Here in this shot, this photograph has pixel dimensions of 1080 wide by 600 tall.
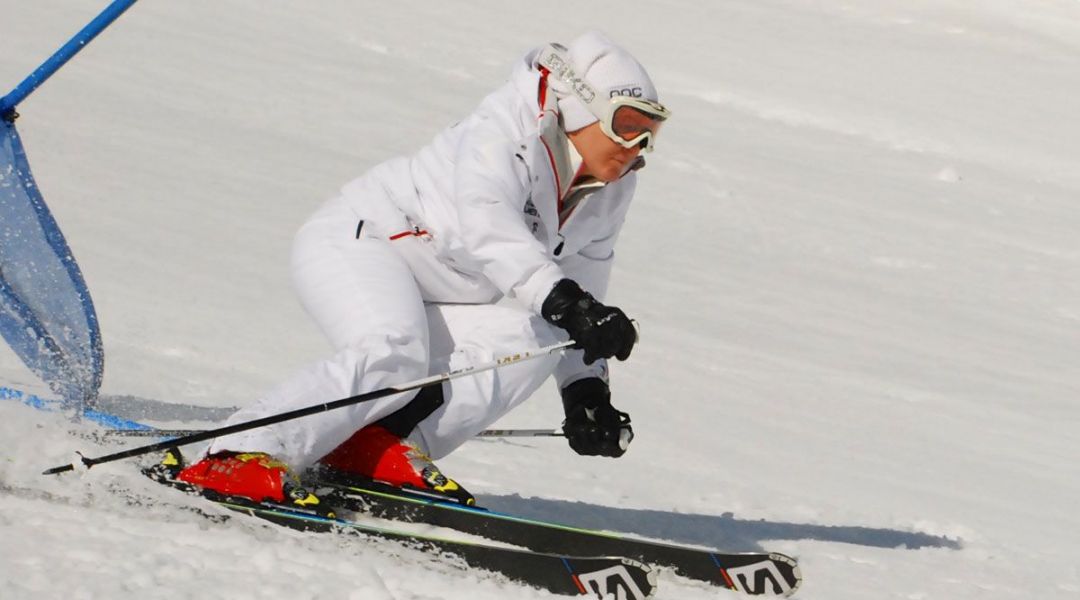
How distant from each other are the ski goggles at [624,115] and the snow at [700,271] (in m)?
1.12

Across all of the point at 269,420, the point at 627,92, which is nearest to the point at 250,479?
the point at 269,420

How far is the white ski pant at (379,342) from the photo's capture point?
3674mm

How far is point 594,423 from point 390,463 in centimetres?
67

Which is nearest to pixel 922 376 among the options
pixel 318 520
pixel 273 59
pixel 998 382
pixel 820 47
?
pixel 998 382

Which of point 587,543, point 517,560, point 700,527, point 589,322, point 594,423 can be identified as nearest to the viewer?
point 517,560

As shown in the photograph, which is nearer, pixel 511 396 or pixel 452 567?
pixel 452 567

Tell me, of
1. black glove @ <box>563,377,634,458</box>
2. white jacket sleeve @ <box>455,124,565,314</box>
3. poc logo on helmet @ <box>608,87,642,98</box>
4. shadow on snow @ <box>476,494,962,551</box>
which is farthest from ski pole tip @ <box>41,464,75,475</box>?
poc logo on helmet @ <box>608,87,642,98</box>

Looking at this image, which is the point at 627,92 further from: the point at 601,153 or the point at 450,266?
the point at 450,266

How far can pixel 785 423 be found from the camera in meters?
6.53

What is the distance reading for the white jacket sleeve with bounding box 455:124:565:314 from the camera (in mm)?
3641

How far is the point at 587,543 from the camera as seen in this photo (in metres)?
3.63

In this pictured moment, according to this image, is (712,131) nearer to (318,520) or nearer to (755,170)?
(755,170)

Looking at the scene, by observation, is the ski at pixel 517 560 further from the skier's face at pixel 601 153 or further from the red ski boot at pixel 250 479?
the skier's face at pixel 601 153

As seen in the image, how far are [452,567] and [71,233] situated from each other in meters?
4.63
